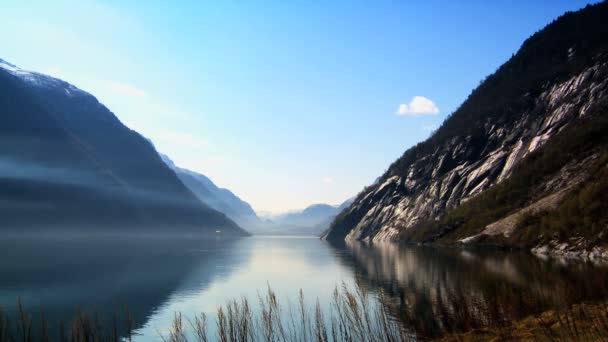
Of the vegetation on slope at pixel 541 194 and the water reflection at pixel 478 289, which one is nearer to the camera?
the water reflection at pixel 478 289

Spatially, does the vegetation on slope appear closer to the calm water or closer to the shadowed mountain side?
the calm water

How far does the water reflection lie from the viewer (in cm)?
3053

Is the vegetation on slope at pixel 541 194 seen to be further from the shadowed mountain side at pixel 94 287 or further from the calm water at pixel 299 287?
the shadowed mountain side at pixel 94 287

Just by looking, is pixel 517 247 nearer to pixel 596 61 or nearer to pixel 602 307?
pixel 602 307

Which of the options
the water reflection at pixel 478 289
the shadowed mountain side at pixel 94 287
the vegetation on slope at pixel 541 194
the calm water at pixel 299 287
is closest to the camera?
the water reflection at pixel 478 289

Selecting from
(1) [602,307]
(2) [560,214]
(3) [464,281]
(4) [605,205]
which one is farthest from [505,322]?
(2) [560,214]

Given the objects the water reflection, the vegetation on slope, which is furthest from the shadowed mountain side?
the vegetation on slope

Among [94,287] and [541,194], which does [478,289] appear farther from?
[541,194]

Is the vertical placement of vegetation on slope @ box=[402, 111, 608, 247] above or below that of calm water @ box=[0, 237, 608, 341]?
above

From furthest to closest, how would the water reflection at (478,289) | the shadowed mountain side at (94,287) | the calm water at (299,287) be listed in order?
the shadowed mountain side at (94,287) < the calm water at (299,287) < the water reflection at (478,289)

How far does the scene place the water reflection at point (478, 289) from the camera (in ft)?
100

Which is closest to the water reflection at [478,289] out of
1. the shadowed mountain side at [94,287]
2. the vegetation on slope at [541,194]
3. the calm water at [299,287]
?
the calm water at [299,287]

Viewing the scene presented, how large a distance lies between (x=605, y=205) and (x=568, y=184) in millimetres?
36973

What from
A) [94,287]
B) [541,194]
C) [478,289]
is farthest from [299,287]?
[541,194]
